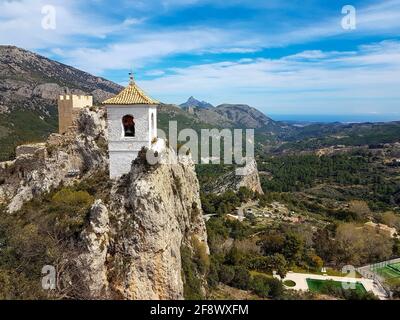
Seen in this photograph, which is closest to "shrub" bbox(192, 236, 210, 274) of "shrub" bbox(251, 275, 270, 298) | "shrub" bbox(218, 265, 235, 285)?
"shrub" bbox(218, 265, 235, 285)

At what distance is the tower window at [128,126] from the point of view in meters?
23.8

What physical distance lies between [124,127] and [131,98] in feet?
5.99

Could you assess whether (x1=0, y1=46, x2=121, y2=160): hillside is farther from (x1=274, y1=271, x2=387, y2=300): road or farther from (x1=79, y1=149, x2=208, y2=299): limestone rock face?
(x1=79, y1=149, x2=208, y2=299): limestone rock face

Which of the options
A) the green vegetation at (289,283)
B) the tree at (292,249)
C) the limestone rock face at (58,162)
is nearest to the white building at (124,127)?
the limestone rock face at (58,162)

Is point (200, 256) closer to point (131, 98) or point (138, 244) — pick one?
point (138, 244)

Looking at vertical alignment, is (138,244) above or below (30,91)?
below

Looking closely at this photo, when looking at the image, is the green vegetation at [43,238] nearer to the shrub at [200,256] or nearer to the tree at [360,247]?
the shrub at [200,256]

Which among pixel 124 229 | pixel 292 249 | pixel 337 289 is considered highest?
pixel 124 229

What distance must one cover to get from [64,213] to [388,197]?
336ft

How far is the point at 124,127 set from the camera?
23.9 m

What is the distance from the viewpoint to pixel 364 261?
161ft

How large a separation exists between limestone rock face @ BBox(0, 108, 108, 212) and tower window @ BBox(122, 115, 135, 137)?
346 centimetres

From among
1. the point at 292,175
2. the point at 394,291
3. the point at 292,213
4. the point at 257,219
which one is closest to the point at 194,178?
the point at 394,291

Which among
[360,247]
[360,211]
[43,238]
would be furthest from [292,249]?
[360,211]
